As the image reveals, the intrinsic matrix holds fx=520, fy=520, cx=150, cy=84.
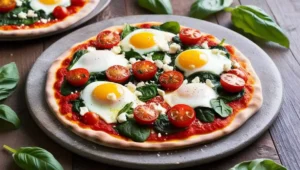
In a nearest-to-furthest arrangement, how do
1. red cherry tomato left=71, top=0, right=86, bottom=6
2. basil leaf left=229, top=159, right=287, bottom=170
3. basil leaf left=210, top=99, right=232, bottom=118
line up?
basil leaf left=229, top=159, right=287, bottom=170 → basil leaf left=210, top=99, right=232, bottom=118 → red cherry tomato left=71, top=0, right=86, bottom=6

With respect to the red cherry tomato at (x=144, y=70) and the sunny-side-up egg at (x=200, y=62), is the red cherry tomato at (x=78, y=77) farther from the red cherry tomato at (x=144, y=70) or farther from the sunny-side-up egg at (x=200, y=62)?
the sunny-side-up egg at (x=200, y=62)

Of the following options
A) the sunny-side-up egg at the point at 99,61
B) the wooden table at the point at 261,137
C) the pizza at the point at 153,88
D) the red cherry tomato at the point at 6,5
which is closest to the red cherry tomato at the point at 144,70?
the pizza at the point at 153,88

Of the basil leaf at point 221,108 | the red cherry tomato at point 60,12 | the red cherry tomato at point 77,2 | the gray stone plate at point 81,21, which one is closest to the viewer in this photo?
the basil leaf at point 221,108

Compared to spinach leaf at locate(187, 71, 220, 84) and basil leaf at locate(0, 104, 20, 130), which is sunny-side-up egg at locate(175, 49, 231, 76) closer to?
spinach leaf at locate(187, 71, 220, 84)

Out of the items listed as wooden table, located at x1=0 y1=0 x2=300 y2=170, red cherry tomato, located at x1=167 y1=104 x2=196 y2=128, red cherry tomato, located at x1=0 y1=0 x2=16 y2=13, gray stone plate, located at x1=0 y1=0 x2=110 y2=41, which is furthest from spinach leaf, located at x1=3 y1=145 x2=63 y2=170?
red cherry tomato, located at x1=0 y1=0 x2=16 y2=13

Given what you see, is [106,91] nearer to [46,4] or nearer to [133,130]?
[133,130]
